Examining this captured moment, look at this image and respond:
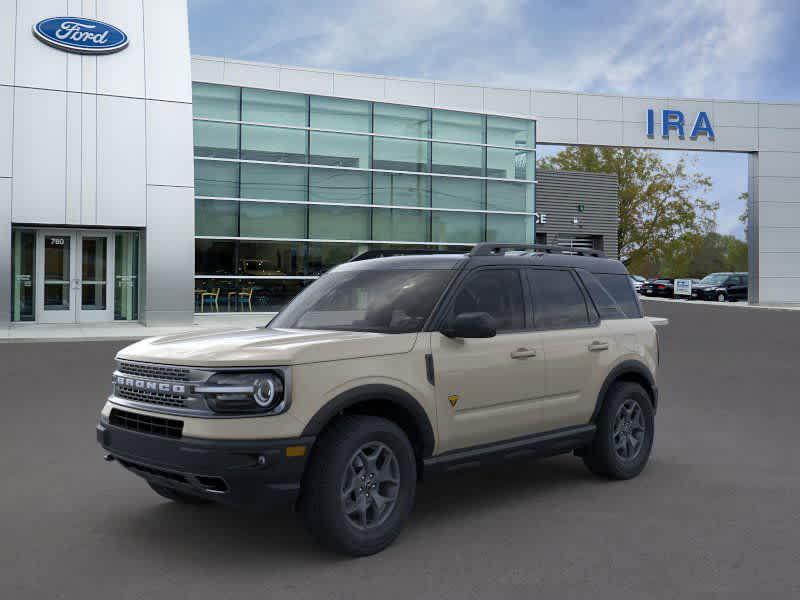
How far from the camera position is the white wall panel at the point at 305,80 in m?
36.0

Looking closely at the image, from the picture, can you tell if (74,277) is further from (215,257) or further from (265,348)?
(265,348)

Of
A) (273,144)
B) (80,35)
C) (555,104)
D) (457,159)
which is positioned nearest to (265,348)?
(80,35)

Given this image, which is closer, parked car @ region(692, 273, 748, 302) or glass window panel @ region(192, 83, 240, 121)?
glass window panel @ region(192, 83, 240, 121)

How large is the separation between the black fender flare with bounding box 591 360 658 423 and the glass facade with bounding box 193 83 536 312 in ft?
74.8

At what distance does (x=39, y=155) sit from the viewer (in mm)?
24719

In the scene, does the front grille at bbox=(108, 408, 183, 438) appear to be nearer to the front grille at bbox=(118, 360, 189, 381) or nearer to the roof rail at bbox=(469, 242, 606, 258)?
the front grille at bbox=(118, 360, 189, 381)

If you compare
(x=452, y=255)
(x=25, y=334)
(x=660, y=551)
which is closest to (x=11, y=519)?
(x=452, y=255)

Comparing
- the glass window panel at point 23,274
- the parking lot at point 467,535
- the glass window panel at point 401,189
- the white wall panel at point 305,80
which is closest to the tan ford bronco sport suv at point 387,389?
the parking lot at point 467,535

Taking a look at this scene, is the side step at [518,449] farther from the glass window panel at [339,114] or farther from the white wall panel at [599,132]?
the white wall panel at [599,132]

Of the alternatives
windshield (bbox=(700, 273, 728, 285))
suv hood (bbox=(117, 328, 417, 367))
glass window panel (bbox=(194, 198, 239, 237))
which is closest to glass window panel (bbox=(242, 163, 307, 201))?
glass window panel (bbox=(194, 198, 239, 237))

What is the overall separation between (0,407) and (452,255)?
6930 mm

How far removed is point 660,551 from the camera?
5180 mm

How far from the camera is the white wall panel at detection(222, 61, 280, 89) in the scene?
35156 mm

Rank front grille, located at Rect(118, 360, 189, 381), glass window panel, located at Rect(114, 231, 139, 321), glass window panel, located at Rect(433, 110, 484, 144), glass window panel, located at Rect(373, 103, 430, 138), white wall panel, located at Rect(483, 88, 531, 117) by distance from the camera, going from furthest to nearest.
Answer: white wall panel, located at Rect(483, 88, 531, 117) → glass window panel, located at Rect(433, 110, 484, 144) → glass window panel, located at Rect(373, 103, 430, 138) → glass window panel, located at Rect(114, 231, 139, 321) → front grille, located at Rect(118, 360, 189, 381)
